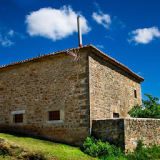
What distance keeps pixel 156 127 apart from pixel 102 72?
3.64 m

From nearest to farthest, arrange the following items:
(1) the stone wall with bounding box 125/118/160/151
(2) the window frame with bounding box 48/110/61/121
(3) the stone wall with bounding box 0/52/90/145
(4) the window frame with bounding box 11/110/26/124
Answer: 1. (1) the stone wall with bounding box 125/118/160/151
2. (3) the stone wall with bounding box 0/52/90/145
3. (2) the window frame with bounding box 48/110/61/121
4. (4) the window frame with bounding box 11/110/26/124

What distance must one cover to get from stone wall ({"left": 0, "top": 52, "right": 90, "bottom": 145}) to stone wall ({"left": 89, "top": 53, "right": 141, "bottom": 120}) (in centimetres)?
47

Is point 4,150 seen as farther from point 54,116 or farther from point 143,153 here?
point 143,153

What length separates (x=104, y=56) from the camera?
37.6 ft

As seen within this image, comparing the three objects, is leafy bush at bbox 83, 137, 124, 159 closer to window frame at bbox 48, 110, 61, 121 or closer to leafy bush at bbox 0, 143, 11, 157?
window frame at bbox 48, 110, 61, 121

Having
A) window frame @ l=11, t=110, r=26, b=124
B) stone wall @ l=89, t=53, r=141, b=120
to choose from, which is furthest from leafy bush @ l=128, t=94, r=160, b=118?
window frame @ l=11, t=110, r=26, b=124

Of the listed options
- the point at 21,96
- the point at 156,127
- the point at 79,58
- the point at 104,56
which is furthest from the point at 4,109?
the point at 156,127

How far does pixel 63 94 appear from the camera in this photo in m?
10.9

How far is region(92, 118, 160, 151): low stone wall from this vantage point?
9.20m

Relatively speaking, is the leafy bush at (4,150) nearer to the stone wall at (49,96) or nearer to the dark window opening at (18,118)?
the stone wall at (49,96)

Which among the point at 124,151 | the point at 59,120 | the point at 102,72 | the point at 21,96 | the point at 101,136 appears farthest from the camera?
the point at 21,96

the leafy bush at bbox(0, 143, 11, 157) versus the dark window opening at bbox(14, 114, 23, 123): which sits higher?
the dark window opening at bbox(14, 114, 23, 123)

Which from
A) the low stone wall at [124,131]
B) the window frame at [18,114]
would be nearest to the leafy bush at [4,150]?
the window frame at [18,114]

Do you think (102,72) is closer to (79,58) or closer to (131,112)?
(79,58)
